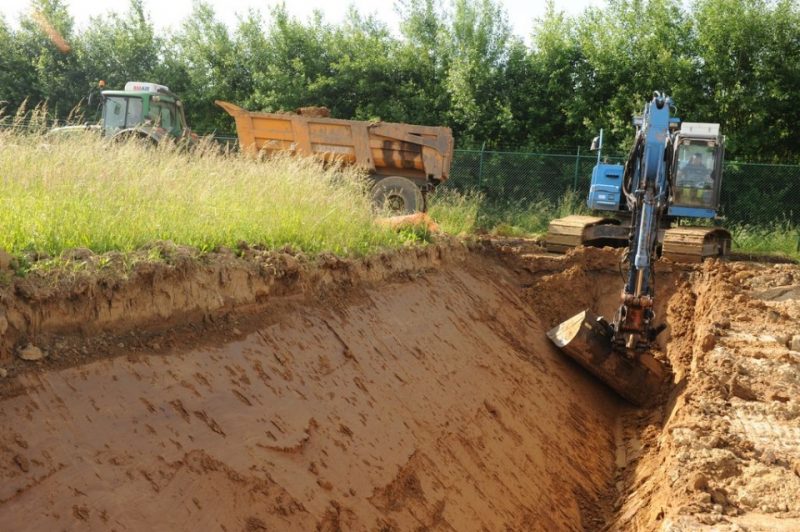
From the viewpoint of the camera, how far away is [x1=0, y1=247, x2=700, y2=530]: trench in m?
3.66

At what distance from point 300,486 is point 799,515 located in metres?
3.31

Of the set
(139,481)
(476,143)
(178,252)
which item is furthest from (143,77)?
(139,481)

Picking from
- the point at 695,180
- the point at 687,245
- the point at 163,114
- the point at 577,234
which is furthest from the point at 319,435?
the point at 163,114

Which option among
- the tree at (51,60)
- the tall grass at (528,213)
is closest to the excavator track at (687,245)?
the tall grass at (528,213)

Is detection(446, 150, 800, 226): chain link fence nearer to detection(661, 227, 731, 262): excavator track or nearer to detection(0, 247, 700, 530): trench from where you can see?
detection(661, 227, 731, 262): excavator track

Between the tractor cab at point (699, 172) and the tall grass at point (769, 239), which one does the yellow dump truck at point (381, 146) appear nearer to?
the tractor cab at point (699, 172)

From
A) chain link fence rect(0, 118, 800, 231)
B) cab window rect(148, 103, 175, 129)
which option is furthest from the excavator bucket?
chain link fence rect(0, 118, 800, 231)

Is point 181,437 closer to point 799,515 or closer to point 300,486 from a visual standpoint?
point 300,486

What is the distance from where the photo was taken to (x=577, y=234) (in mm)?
14812

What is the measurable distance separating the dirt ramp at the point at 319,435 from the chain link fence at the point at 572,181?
12432 millimetres

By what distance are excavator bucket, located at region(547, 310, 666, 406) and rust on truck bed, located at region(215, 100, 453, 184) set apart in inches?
238

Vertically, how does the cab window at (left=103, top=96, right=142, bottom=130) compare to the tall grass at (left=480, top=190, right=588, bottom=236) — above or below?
above

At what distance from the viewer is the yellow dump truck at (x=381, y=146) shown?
49.5 feet

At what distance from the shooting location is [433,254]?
1015cm
